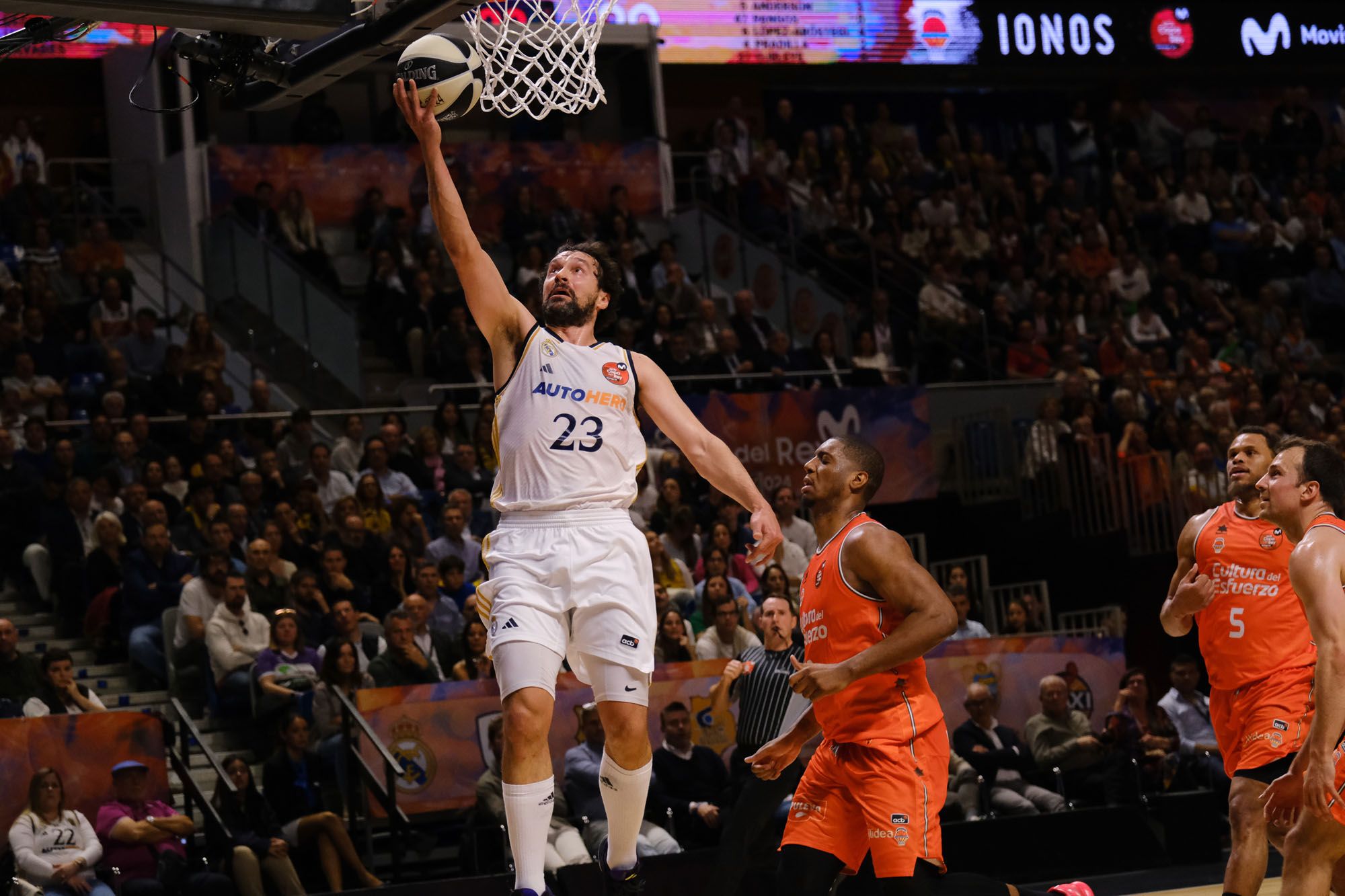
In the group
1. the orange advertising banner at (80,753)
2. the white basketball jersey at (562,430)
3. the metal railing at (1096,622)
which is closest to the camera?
the white basketball jersey at (562,430)

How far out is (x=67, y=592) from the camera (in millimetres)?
11836

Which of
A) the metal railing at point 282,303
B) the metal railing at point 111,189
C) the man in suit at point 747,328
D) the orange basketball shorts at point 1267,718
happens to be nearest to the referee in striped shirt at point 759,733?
the orange basketball shorts at point 1267,718

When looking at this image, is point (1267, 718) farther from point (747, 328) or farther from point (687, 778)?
point (747, 328)

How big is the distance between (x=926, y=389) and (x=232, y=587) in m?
7.23

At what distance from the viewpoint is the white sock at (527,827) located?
5.26 meters

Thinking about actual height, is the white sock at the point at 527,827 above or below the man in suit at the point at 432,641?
above

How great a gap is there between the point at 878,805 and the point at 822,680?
0.50 metres

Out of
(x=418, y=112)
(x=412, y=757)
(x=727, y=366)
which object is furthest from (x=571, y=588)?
(x=727, y=366)

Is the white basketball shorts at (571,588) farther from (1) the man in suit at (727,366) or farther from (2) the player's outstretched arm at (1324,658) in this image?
(1) the man in suit at (727,366)

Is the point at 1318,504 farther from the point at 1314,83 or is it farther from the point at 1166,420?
the point at 1314,83

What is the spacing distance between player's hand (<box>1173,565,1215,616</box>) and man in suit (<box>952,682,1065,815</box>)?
4.33 m

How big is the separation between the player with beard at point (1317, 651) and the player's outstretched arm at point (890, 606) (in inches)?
45.4

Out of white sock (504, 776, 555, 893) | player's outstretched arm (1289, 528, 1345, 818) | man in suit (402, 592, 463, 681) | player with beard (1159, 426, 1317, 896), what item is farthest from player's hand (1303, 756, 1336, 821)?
man in suit (402, 592, 463, 681)

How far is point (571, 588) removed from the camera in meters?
5.50
